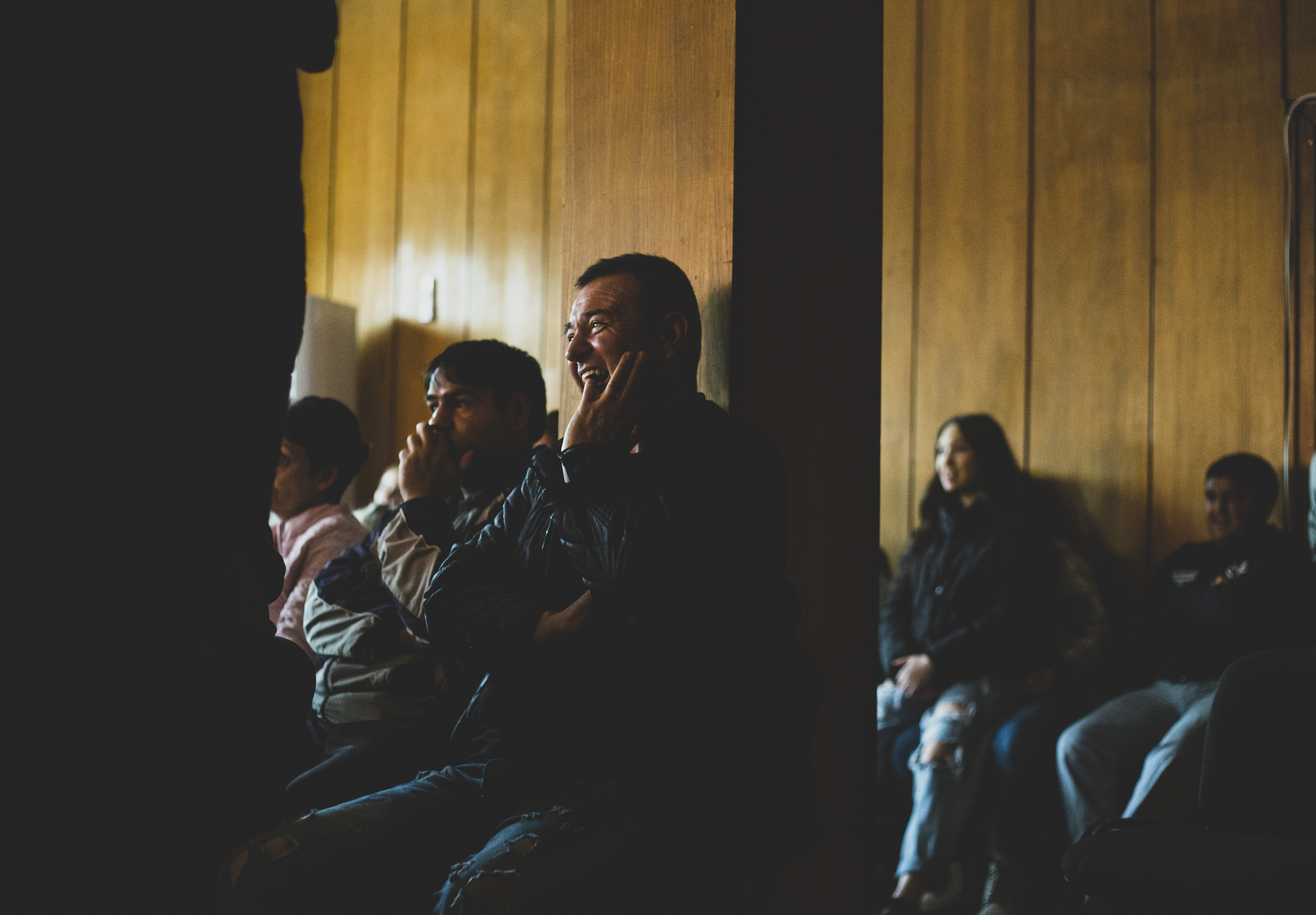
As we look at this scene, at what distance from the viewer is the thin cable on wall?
2914 millimetres

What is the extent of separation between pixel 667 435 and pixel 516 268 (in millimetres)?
2973

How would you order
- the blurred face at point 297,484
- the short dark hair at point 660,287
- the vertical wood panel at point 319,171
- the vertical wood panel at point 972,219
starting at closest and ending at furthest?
the short dark hair at point 660,287
the blurred face at point 297,484
the vertical wood panel at point 972,219
the vertical wood panel at point 319,171

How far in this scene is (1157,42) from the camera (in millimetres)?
3156

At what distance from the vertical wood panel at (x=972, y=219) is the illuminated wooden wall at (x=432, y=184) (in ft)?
4.55

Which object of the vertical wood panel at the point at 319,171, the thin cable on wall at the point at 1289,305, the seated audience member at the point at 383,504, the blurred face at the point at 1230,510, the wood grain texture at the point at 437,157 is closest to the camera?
the seated audience member at the point at 383,504

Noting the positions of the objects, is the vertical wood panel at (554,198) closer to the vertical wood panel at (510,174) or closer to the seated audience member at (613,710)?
the vertical wood panel at (510,174)

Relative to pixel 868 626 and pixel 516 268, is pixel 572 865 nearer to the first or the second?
pixel 868 626

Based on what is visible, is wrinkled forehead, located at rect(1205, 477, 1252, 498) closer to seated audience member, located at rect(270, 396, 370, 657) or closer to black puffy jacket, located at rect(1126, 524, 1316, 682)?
black puffy jacket, located at rect(1126, 524, 1316, 682)

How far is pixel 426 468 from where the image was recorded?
173 cm

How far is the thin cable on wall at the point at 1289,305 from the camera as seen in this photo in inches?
115

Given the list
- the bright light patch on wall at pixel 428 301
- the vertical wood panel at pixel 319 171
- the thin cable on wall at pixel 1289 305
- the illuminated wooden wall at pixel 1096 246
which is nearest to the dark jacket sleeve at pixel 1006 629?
the illuminated wooden wall at pixel 1096 246

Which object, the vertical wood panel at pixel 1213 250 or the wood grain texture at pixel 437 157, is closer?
the vertical wood panel at pixel 1213 250

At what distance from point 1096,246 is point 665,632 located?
2.55 meters

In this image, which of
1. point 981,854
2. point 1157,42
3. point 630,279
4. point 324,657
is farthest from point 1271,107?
point 324,657
